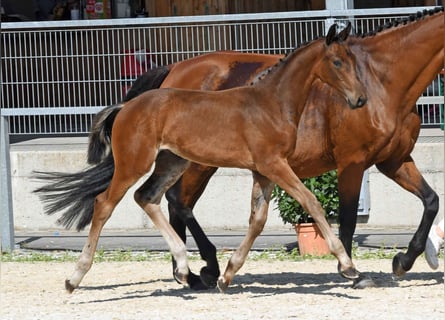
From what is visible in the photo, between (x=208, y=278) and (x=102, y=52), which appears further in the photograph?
(x=102, y=52)

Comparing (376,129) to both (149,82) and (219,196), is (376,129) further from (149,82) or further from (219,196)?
(219,196)

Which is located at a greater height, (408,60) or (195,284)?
(408,60)

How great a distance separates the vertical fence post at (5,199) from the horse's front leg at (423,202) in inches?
156

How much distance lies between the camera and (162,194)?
8578 millimetres

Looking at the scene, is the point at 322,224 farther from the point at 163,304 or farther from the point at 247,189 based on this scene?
the point at 247,189

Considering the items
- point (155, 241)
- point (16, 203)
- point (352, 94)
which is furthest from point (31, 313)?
point (16, 203)

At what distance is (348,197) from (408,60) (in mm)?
1081

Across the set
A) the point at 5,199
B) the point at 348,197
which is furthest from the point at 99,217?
the point at 5,199

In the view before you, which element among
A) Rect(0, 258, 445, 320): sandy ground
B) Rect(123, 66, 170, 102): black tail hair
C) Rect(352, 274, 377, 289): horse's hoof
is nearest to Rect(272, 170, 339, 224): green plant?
Rect(0, 258, 445, 320): sandy ground

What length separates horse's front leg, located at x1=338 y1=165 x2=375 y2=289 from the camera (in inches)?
345

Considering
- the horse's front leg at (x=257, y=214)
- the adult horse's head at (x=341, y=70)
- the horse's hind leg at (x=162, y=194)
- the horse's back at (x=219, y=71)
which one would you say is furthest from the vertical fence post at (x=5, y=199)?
the adult horse's head at (x=341, y=70)

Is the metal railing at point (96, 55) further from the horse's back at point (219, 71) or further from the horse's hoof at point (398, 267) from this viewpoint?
the horse's hoof at point (398, 267)

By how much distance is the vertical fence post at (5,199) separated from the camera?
11.3m

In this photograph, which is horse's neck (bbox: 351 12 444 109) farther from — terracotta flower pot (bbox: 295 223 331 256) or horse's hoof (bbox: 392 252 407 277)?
terracotta flower pot (bbox: 295 223 331 256)
